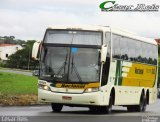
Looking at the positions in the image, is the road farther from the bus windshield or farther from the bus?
the bus windshield

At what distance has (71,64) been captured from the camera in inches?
964

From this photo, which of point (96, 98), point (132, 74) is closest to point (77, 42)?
point (96, 98)

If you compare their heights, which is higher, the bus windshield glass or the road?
the bus windshield glass

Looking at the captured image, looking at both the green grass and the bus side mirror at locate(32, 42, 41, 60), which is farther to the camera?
the green grass

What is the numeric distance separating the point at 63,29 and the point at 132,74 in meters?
5.27

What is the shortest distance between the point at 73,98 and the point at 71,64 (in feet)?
4.09

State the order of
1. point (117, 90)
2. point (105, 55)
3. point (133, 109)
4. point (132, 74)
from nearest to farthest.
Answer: point (105, 55) < point (117, 90) < point (132, 74) < point (133, 109)

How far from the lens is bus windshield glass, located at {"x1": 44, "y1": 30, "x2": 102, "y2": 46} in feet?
81.6

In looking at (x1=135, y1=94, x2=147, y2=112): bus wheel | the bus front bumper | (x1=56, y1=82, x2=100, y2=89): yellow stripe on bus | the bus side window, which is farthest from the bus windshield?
(x1=135, y1=94, x2=147, y2=112): bus wheel

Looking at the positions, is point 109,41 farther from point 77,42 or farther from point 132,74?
point 132,74

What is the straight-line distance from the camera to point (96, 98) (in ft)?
80.1

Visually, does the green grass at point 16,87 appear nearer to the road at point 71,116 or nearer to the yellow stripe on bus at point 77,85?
the road at point 71,116

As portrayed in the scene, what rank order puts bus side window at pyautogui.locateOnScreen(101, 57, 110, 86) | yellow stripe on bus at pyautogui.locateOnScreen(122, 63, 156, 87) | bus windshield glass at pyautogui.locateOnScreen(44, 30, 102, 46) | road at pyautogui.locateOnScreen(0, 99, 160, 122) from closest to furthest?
road at pyautogui.locateOnScreen(0, 99, 160, 122) < bus windshield glass at pyautogui.locateOnScreen(44, 30, 102, 46) < bus side window at pyautogui.locateOnScreen(101, 57, 110, 86) < yellow stripe on bus at pyautogui.locateOnScreen(122, 63, 156, 87)

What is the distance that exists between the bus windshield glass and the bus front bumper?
6.28ft
